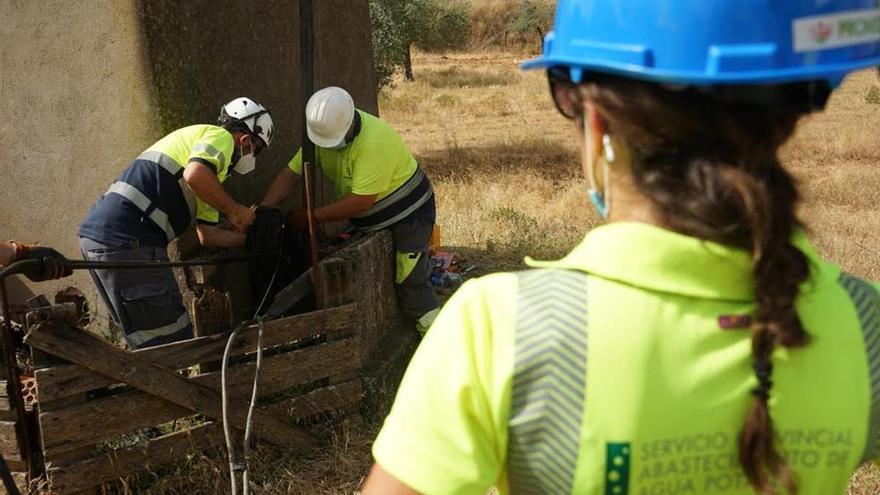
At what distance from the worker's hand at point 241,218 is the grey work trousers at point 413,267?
120 centimetres

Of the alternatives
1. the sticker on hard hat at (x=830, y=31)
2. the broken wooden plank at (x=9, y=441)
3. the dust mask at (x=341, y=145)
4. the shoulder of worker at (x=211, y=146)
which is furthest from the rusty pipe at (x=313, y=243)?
the sticker on hard hat at (x=830, y=31)

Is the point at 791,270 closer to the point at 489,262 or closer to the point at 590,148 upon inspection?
the point at 590,148

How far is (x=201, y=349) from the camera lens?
156 inches

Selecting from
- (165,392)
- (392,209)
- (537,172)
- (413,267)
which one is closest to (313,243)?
(165,392)

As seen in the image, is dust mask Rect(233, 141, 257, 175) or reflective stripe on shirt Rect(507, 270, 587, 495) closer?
reflective stripe on shirt Rect(507, 270, 587, 495)

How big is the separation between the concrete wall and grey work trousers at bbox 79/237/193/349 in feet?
1.92

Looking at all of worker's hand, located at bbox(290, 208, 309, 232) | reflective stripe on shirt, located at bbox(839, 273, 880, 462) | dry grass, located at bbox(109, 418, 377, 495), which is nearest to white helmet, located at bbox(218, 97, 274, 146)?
worker's hand, located at bbox(290, 208, 309, 232)

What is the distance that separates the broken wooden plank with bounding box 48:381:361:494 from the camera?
3.74 metres

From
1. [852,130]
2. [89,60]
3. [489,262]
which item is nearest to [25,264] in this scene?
[89,60]

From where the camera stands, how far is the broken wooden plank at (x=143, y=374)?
3539mm

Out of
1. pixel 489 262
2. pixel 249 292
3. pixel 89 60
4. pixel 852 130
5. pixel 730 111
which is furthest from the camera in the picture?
pixel 852 130

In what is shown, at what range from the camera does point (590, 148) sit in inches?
42.1

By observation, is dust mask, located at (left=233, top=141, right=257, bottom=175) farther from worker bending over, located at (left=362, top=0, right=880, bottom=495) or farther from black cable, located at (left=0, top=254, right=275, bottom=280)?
worker bending over, located at (left=362, top=0, right=880, bottom=495)

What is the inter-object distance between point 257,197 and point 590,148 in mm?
4636
